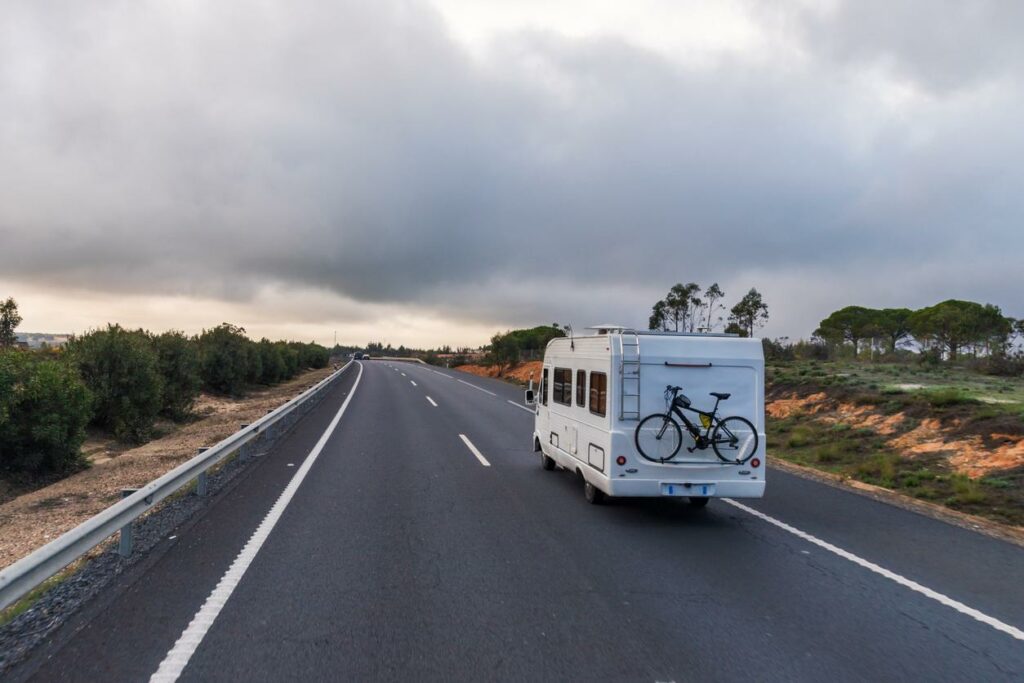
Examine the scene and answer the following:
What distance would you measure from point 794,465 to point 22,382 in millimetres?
15331

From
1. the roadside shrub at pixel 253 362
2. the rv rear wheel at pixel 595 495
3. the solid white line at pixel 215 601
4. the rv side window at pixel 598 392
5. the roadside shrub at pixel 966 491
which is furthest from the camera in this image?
the roadside shrub at pixel 253 362

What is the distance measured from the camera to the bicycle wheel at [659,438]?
785 cm

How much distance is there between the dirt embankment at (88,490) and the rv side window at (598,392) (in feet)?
21.8

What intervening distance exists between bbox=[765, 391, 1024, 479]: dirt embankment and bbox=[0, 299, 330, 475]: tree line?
17109 mm

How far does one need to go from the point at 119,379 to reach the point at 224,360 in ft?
48.3

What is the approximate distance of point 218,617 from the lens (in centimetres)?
478

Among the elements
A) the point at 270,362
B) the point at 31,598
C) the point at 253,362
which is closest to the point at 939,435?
the point at 31,598

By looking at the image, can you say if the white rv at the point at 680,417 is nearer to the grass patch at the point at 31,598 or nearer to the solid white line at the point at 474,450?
the solid white line at the point at 474,450

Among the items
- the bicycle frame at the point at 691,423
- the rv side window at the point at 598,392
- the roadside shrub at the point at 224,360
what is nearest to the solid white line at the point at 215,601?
the rv side window at the point at 598,392

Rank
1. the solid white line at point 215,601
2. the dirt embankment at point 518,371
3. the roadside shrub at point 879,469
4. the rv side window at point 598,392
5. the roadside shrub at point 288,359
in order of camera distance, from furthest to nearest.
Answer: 1. the dirt embankment at point 518,371
2. the roadside shrub at point 288,359
3. the roadside shrub at point 879,469
4. the rv side window at point 598,392
5. the solid white line at point 215,601

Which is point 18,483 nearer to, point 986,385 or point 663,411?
point 663,411

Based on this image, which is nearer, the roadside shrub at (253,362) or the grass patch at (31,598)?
the grass patch at (31,598)

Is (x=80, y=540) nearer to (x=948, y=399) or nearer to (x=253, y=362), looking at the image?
(x=948, y=399)

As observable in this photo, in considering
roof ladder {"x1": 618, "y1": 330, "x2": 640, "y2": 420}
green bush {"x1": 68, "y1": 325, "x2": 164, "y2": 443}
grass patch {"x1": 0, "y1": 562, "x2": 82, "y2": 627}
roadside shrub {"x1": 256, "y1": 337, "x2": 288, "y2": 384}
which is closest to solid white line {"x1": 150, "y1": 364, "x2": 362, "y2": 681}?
grass patch {"x1": 0, "y1": 562, "x2": 82, "y2": 627}
